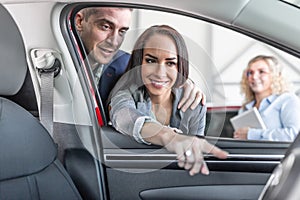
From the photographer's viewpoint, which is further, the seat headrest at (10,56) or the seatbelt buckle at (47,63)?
the seatbelt buckle at (47,63)

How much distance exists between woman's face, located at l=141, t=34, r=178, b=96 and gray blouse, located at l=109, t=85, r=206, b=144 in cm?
3

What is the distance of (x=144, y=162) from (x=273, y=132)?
1.40ft

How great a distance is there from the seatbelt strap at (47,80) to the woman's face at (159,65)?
0.30 m

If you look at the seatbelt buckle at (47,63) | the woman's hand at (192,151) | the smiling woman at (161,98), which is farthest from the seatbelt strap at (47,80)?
the woman's hand at (192,151)

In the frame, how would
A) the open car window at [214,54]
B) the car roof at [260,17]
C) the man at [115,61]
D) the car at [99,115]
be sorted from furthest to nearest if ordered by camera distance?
the man at [115,61] → the car at [99,115] → the open car window at [214,54] → the car roof at [260,17]

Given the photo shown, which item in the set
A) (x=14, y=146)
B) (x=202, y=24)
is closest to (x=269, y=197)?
(x=202, y=24)

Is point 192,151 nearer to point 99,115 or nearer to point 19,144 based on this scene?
point 99,115

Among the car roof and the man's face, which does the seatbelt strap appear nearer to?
the man's face

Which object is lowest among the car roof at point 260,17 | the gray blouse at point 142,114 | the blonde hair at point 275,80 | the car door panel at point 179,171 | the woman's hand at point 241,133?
the car door panel at point 179,171

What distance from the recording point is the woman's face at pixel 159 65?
66.7 inches

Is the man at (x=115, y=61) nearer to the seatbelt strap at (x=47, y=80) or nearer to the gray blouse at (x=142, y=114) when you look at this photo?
the gray blouse at (x=142, y=114)

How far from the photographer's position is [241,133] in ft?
5.99

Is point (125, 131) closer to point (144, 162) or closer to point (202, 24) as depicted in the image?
point (144, 162)

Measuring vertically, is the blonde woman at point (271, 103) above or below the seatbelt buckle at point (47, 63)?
below
